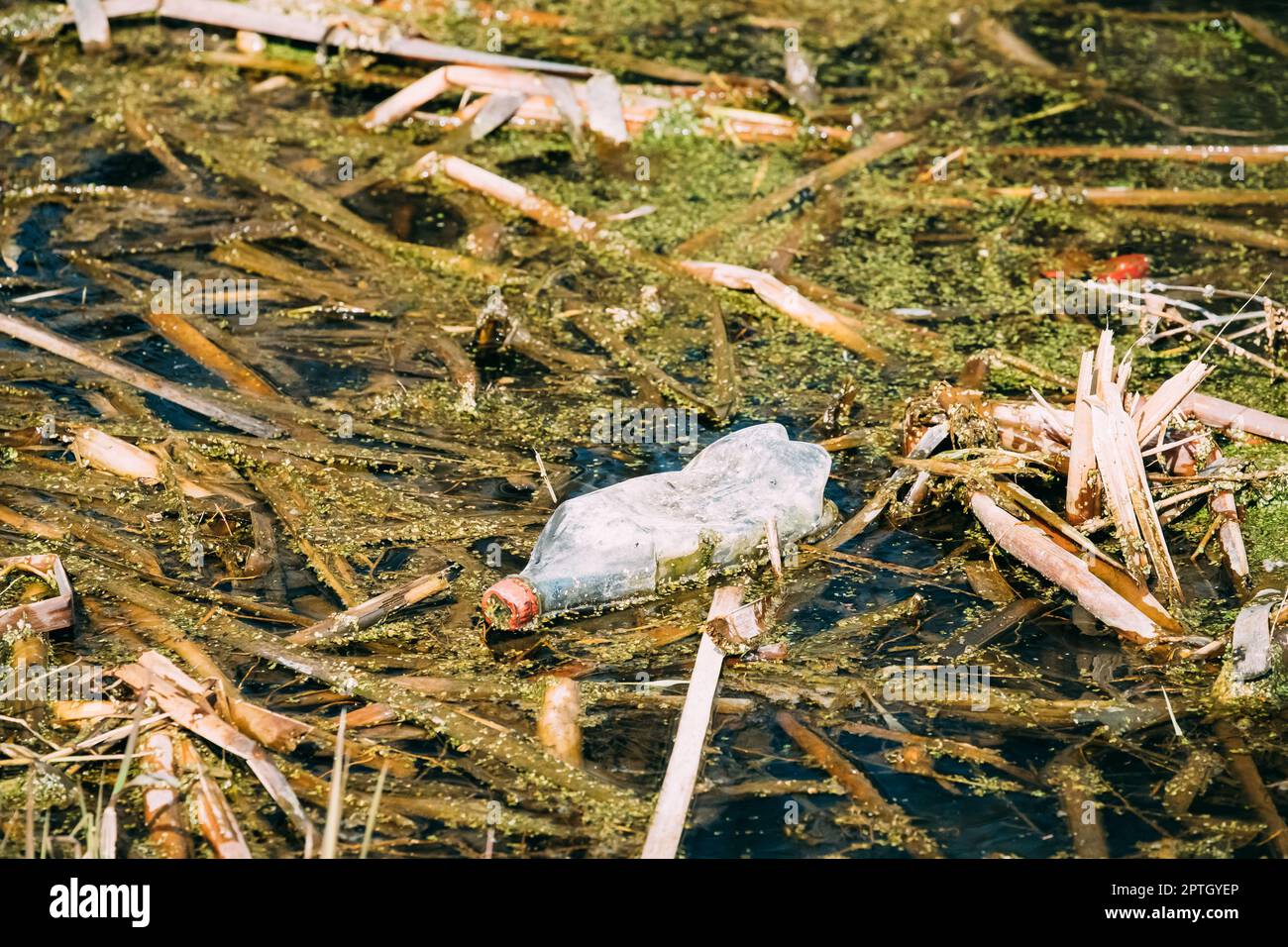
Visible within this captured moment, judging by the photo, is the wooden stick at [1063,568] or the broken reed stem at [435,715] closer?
the broken reed stem at [435,715]

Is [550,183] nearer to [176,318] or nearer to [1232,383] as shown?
[176,318]

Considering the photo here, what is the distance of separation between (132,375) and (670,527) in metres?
2.32

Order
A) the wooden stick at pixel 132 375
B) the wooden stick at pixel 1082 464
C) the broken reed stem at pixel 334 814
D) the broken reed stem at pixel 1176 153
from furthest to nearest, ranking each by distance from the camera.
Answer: the broken reed stem at pixel 1176 153, the wooden stick at pixel 132 375, the wooden stick at pixel 1082 464, the broken reed stem at pixel 334 814

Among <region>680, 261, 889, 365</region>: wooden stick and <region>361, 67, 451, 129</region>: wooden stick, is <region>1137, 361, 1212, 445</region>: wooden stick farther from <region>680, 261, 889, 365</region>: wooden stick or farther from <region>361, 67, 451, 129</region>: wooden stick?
<region>361, 67, 451, 129</region>: wooden stick

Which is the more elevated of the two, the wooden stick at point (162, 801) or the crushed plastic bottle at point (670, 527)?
the crushed plastic bottle at point (670, 527)

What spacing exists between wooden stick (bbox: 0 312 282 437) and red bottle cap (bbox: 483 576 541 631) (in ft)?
4.57

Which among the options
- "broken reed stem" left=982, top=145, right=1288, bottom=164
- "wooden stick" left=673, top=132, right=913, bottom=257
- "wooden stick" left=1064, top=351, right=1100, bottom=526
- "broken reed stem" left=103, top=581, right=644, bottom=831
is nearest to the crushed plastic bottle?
"broken reed stem" left=103, top=581, right=644, bottom=831

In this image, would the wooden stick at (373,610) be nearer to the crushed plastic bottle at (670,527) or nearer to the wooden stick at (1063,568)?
the crushed plastic bottle at (670,527)

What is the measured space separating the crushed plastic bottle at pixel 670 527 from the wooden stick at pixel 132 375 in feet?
4.50

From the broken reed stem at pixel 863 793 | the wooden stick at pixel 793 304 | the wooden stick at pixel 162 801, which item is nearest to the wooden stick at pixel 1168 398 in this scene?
the wooden stick at pixel 793 304

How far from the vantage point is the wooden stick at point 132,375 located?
480cm

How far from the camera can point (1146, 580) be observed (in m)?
4.06

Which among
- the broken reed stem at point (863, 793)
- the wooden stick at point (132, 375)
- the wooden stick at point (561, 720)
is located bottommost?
the broken reed stem at point (863, 793)

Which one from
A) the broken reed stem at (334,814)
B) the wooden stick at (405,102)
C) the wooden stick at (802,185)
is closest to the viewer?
the broken reed stem at (334,814)
